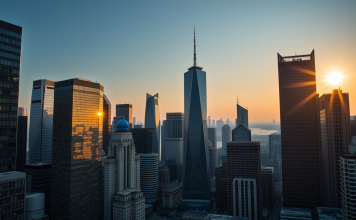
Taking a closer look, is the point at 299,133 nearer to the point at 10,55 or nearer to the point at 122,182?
the point at 122,182

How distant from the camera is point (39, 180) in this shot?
516ft

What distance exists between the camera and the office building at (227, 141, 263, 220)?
16450 centimetres

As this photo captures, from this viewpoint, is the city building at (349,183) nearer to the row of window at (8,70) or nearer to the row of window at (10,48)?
the row of window at (8,70)

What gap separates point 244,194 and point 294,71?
304 feet

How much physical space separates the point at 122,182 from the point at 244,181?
3129 inches

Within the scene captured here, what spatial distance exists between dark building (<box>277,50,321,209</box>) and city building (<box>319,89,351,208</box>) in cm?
1187

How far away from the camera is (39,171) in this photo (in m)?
158

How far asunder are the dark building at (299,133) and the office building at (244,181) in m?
18.6

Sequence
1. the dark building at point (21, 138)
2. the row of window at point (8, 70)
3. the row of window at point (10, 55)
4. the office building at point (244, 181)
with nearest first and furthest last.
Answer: the row of window at point (8, 70)
the row of window at point (10, 55)
the office building at point (244, 181)
the dark building at point (21, 138)

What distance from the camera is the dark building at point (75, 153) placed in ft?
431

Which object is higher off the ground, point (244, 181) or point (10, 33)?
point (10, 33)

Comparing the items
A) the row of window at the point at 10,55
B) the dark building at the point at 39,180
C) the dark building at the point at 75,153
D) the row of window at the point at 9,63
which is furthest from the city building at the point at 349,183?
the dark building at the point at 39,180

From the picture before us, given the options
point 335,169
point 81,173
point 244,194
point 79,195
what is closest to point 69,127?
point 81,173

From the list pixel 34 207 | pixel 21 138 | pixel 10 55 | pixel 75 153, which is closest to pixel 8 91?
pixel 10 55
